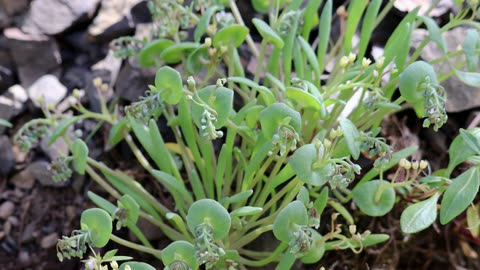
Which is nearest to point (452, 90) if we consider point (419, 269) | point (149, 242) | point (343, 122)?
point (419, 269)

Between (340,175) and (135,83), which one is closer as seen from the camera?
(340,175)

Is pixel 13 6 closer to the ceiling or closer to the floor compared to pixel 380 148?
closer to the floor

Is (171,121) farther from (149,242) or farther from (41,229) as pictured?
(41,229)

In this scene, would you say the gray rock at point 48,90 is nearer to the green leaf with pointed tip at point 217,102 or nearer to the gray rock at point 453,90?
the green leaf with pointed tip at point 217,102

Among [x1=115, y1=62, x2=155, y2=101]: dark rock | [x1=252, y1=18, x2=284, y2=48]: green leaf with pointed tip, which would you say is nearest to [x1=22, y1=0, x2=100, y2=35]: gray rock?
[x1=115, y1=62, x2=155, y2=101]: dark rock

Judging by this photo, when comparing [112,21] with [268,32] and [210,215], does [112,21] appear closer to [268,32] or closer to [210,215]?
[268,32]

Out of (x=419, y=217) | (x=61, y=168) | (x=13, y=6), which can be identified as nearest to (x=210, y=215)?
(x=419, y=217)
